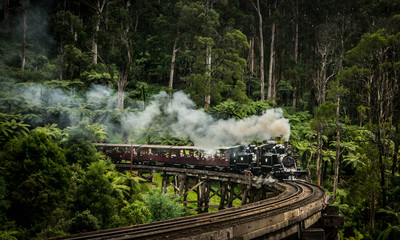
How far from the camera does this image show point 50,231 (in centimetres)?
1096

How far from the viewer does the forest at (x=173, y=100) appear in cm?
1305

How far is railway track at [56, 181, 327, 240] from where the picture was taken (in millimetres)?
6004

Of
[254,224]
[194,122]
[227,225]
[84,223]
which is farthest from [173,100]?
[227,225]

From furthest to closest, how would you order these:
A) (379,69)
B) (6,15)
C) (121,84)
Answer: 1. (6,15)
2. (121,84)
3. (379,69)

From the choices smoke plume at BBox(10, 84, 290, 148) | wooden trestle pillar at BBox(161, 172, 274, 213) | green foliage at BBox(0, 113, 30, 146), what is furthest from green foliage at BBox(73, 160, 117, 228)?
smoke plume at BBox(10, 84, 290, 148)

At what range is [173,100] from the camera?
29.5 metres

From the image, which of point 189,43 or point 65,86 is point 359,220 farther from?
point 65,86

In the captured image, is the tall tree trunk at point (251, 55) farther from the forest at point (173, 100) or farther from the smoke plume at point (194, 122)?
the smoke plume at point (194, 122)

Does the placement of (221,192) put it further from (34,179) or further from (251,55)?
(251,55)

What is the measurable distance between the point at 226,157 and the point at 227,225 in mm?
11824

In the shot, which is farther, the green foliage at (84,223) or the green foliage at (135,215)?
the green foliage at (135,215)

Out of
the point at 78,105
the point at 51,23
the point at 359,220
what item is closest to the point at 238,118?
the point at 359,220

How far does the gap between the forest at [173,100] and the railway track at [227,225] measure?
5.43 m

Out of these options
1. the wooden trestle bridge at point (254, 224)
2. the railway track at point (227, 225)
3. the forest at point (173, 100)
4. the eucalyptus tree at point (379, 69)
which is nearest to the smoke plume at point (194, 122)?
the forest at point (173, 100)
